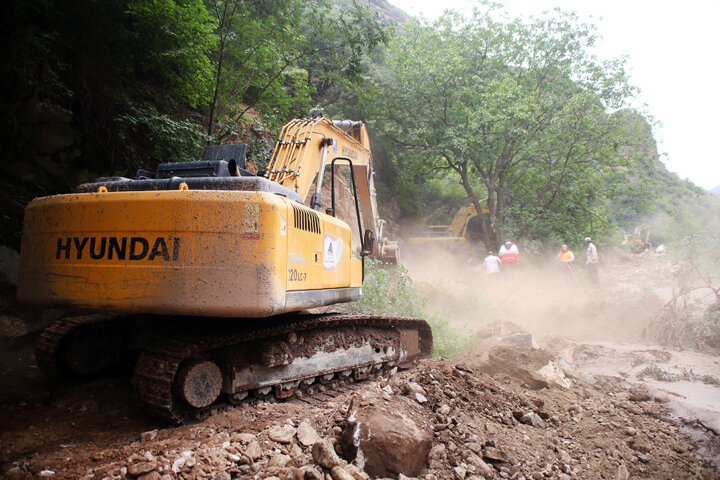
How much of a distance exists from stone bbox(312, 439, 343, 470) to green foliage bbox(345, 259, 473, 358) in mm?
3933

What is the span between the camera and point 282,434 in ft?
8.35

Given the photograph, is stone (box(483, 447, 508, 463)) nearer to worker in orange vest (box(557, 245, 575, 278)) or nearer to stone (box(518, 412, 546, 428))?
stone (box(518, 412, 546, 428))

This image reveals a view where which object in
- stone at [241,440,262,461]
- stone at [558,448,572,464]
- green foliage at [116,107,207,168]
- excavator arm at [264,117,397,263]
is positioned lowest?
stone at [558,448,572,464]

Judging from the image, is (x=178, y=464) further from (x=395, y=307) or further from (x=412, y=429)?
(x=395, y=307)

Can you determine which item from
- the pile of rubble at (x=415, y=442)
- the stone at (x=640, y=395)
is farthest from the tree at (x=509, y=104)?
the pile of rubble at (x=415, y=442)

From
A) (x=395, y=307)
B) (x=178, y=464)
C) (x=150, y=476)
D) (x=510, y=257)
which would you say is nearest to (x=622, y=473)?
(x=178, y=464)

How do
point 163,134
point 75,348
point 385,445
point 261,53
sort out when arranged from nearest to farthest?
point 385,445 < point 75,348 < point 163,134 < point 261,53

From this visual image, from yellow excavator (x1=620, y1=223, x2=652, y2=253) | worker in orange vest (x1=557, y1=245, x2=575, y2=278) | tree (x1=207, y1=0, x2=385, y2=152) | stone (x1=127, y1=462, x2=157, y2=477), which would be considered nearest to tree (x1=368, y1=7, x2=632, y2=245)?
worker in orange vest (x1=557, y1=245, x2=575, y2=278)

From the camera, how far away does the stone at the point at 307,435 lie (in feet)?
8.22

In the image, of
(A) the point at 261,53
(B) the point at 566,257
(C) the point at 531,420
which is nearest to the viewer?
(C) the point at 531,420

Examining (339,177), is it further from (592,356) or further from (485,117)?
(592,356)

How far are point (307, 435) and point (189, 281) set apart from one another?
1.17 metres

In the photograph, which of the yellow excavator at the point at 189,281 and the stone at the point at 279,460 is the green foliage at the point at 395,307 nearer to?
the yellow excavator at the point at 189,281

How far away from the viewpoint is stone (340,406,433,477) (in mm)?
2354
